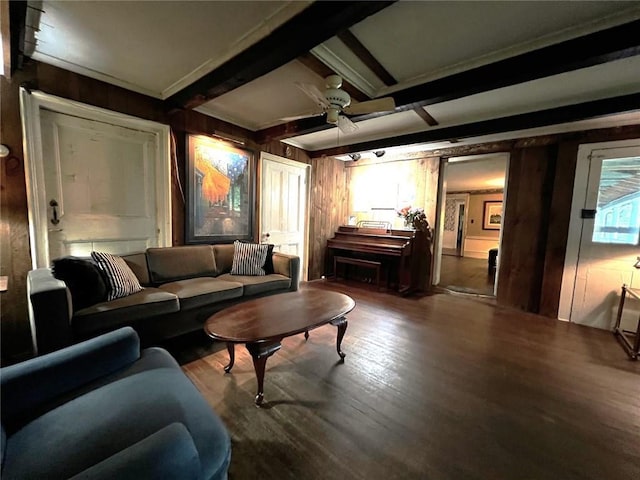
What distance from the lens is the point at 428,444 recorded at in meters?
1.41

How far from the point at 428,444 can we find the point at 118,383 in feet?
5.05

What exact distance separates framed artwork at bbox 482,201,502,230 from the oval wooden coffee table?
291 inches

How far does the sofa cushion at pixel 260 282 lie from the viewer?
9.25 ft

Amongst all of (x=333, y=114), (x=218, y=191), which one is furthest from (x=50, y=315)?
(x=333, y=114)

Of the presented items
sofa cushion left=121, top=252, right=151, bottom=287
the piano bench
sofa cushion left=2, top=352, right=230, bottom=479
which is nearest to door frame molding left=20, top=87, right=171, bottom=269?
sofa cushion left=121, top=252, right=151, bottom=287

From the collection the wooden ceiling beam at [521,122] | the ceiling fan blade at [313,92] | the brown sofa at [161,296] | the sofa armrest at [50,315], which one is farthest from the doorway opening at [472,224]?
the sofa armrest at [50,315]

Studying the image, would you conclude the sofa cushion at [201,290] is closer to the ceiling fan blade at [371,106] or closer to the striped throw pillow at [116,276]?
the striped throw pillow at [116,276]

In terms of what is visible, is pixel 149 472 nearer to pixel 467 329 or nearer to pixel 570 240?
pixel 467 329

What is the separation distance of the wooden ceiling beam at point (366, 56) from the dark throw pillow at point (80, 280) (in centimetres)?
248

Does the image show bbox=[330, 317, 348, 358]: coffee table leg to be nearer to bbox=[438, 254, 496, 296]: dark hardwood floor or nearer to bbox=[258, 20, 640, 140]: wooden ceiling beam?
bbox=[258, 20, 640, 140]: wooden ceiling beam

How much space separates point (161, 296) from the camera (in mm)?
2225

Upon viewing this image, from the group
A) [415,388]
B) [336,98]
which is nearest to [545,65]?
[336,98]

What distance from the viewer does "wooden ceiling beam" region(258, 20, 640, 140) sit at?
5.08 ft

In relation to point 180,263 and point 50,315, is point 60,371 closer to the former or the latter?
point 50,315
